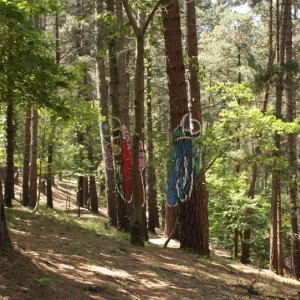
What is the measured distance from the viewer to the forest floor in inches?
187

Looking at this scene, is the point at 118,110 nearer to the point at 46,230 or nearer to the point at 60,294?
the point at 46,230

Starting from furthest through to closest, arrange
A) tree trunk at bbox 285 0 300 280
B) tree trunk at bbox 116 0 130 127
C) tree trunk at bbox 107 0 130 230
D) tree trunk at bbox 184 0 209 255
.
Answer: tree trunk at bbox 285 0 300 280, tree trunk at bbox 116 0 130 127, tree trunk at bbox 107 0 130 230, tree trunk at bbox 184 0 209 255

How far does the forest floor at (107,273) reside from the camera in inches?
187

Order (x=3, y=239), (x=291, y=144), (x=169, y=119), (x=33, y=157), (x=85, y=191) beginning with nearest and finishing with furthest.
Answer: (x=3, y=239), (x=169, y=119), (x=291, y=144), (x=33, y=157), (x=85, y=191)

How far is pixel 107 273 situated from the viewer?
6238 millimetres

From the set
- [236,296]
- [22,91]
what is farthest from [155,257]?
[22,91]

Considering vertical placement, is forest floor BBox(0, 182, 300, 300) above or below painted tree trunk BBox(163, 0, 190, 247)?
below

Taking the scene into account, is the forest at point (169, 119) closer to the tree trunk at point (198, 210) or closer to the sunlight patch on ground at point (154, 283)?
the tree trunk at point (198, 210)

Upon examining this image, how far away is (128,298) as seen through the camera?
516cm

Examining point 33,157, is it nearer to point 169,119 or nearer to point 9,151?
point 9,151

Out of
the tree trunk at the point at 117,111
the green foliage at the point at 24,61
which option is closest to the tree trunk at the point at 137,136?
the green foliage at the point at 24,61

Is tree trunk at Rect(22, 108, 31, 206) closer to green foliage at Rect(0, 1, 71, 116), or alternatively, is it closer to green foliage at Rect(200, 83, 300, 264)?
green foliage at Rect(200, 83, 300, 264)

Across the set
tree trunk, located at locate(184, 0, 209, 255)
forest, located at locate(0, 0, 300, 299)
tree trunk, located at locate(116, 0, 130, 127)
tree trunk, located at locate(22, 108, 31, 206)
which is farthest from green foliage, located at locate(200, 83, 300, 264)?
tree trunk, located at locate(22, 108, 31, 206)

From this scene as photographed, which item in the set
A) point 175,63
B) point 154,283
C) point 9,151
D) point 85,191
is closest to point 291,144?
point 175,63
